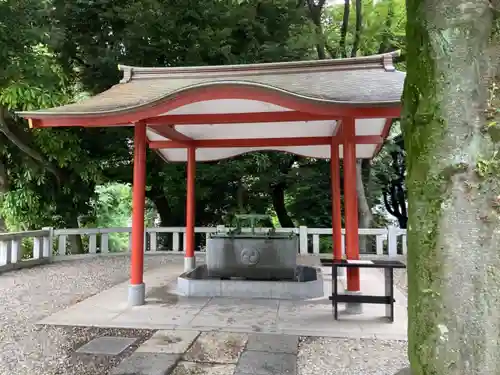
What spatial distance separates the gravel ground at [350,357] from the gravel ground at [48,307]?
5.49ft

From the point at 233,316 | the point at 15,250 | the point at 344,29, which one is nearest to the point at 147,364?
the point at 233,316

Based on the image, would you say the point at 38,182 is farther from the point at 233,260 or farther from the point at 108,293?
the point at 233,260

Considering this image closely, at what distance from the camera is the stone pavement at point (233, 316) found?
13.6 ft

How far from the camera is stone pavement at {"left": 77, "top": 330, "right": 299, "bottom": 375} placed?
309cm

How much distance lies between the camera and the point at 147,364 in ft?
10.4

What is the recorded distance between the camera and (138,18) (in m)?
9.67

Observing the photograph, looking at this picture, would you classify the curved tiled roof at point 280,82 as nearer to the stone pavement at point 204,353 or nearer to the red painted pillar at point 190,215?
the red painted pillar at point 190,215

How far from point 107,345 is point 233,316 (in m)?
1.49

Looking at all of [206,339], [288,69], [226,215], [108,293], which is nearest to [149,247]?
[226,215]

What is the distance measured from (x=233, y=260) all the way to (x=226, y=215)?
6.48m

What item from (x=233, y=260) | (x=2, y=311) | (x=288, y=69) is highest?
(x=288, y=69)

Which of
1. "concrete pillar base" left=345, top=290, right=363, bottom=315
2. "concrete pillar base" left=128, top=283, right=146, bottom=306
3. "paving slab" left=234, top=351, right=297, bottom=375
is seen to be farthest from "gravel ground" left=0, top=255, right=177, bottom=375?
"concrete pillar base" left=345, top=290, right=363, bottom=315

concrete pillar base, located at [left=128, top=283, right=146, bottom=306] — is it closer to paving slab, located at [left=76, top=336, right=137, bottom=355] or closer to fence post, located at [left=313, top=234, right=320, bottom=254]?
paving slab, located at [left=76, top=336, right=137, bottom=355]

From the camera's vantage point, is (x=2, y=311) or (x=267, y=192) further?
(x=267, y=192)
